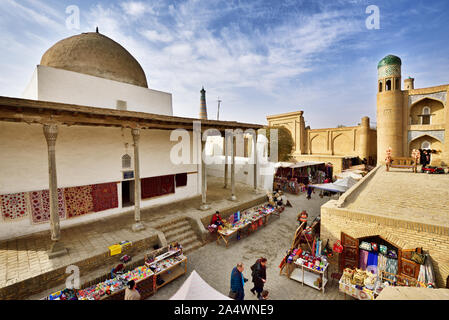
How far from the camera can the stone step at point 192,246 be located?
290 inches

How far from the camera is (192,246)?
7.61 meters

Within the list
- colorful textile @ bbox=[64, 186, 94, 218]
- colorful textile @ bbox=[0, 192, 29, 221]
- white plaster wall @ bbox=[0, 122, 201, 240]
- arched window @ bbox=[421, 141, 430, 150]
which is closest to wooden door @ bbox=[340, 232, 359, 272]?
white plaster wall @ bbox=[0, 122, 201, 240]

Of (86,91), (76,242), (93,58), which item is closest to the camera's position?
(76,242)

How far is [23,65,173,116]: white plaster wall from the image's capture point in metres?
7.98

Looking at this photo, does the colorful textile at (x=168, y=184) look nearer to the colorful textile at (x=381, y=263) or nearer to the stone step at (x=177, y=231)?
the stone step at (x=177, y=231)

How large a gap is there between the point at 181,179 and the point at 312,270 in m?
7.91

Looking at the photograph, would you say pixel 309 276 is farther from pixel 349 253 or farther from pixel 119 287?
pixel 119 287

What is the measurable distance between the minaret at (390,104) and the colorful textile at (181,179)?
2168 cm

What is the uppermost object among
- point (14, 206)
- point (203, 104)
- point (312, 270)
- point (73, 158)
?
point (203, 104)

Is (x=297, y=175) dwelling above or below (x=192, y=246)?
above

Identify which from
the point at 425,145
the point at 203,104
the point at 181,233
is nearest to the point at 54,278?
the point at 181,233

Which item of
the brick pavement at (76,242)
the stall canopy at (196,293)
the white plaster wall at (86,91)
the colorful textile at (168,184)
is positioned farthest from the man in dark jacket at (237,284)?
the white plaster wall at (86,91)

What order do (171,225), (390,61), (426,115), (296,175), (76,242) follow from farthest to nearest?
1. (390,61)
2. (426,115)
3. (296,175)
4. (171,225)
5. (76,242)
